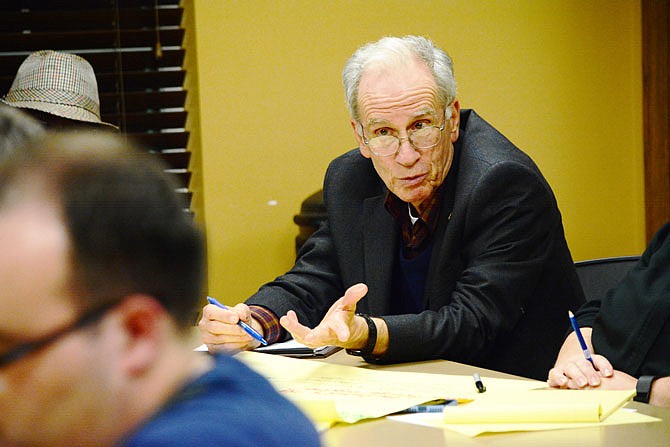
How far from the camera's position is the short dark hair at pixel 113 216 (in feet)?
1.49

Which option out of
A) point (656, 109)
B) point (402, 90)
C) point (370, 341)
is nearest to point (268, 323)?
point (370, 341)

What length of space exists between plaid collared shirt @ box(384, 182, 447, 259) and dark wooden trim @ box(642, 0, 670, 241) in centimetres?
205

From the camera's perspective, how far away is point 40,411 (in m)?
0.47

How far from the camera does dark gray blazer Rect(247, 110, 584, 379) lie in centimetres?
194

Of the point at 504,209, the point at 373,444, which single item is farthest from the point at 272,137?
the point at 373,444

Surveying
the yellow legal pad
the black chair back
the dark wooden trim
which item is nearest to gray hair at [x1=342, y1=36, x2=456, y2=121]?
the black chair back

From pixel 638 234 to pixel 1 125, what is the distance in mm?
3794

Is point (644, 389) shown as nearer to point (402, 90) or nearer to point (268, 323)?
point (268, 323)

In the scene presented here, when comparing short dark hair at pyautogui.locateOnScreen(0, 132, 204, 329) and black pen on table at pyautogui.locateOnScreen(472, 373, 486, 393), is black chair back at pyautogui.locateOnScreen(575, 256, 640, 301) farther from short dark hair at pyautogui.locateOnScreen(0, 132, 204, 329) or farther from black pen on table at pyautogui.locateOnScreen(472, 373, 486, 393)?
short dark hair at pyautogui.locateOnScreen(0, 132, 204, 329)

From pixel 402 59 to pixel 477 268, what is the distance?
55 cm

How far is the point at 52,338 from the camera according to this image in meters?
0.46

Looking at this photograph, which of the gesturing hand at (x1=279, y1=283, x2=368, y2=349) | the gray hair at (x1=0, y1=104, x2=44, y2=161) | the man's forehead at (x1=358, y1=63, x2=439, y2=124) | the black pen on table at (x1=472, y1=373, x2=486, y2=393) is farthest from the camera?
the man's forehead at (x1=358, y1=63, x2=439, y2=124)

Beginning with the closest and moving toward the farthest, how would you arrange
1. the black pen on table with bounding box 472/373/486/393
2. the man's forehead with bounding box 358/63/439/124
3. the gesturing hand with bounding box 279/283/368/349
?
the black pen on table with bounding box 472/373/486/393, the gesturing hand with bounding box 279/283/368/349, the man's forehead with bounding box 358/63/439/124

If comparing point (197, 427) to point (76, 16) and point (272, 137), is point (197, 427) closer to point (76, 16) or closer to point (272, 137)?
point (272, 137)
